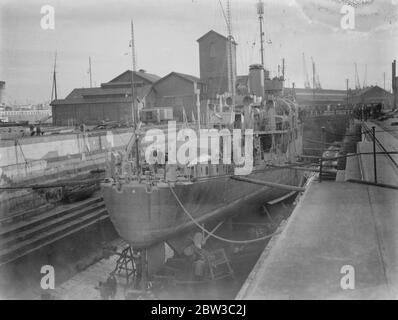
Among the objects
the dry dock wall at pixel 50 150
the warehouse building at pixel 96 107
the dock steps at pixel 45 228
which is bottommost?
the dock steps at pixel 45 228

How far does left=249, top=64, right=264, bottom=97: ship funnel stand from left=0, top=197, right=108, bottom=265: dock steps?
49.2ft

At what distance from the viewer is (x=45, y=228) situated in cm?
1617

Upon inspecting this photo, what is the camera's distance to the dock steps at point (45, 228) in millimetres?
14258

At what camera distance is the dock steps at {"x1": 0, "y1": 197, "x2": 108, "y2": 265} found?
14.3 metres

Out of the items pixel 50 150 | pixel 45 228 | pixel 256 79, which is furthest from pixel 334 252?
pixel 256 79

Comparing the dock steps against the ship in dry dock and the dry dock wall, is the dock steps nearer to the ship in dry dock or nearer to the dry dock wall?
the ship in dry dock

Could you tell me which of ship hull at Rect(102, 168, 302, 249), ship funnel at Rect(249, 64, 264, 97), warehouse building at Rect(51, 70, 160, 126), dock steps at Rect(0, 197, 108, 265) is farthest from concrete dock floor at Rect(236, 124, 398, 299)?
warehouse building at Rect(51, 70, 160, 126)

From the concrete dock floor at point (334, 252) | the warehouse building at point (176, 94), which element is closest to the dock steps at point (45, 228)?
the concrete dock floor at point (334, 252)

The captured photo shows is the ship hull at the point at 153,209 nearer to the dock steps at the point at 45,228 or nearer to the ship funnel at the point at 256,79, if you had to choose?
the dock steps at the point at 45,228

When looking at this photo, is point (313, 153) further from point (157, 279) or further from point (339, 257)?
point (339, 257)

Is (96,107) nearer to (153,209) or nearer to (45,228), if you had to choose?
(45,228)

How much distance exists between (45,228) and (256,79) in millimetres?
19202

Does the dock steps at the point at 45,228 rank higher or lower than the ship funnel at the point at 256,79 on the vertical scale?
lower

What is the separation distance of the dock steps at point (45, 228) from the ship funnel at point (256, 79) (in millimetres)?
14997
